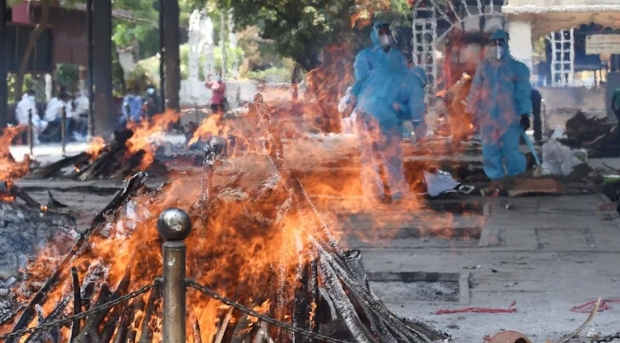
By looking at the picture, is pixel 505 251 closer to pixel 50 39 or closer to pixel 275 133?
pixel 275 133

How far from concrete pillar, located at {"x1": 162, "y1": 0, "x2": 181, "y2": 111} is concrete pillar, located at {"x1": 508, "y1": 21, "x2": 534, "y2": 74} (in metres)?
9.39

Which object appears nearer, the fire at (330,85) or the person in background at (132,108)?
the fire at (330,85)

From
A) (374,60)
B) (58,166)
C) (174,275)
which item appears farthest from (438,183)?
(174,275)

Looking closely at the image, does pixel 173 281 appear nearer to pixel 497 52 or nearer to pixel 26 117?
pixel 497 52

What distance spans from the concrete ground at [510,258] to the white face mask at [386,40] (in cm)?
215

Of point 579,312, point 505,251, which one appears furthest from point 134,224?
point 505,251

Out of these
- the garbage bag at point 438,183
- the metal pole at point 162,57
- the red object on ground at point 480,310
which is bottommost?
the red object on ground at point 480,310

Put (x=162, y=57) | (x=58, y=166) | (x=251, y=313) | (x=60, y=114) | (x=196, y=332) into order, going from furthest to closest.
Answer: (x=60, y=114) < (x=162, y=57) < (x=58, y=166) < (x=196, y=332) < (x=251, y=313)

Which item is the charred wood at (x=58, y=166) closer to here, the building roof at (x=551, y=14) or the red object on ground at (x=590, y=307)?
the building roof at (x=551, y=14)

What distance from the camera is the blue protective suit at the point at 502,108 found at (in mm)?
14727

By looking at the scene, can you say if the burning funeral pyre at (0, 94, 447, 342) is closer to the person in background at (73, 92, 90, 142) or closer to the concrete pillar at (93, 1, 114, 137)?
the concrete pillar at (93, 1, 114, 137)

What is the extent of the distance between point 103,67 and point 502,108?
12.2 m

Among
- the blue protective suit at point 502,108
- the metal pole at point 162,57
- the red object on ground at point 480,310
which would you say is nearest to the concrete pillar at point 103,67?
the metal pole at point 162,57

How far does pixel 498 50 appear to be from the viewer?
47.8ft
